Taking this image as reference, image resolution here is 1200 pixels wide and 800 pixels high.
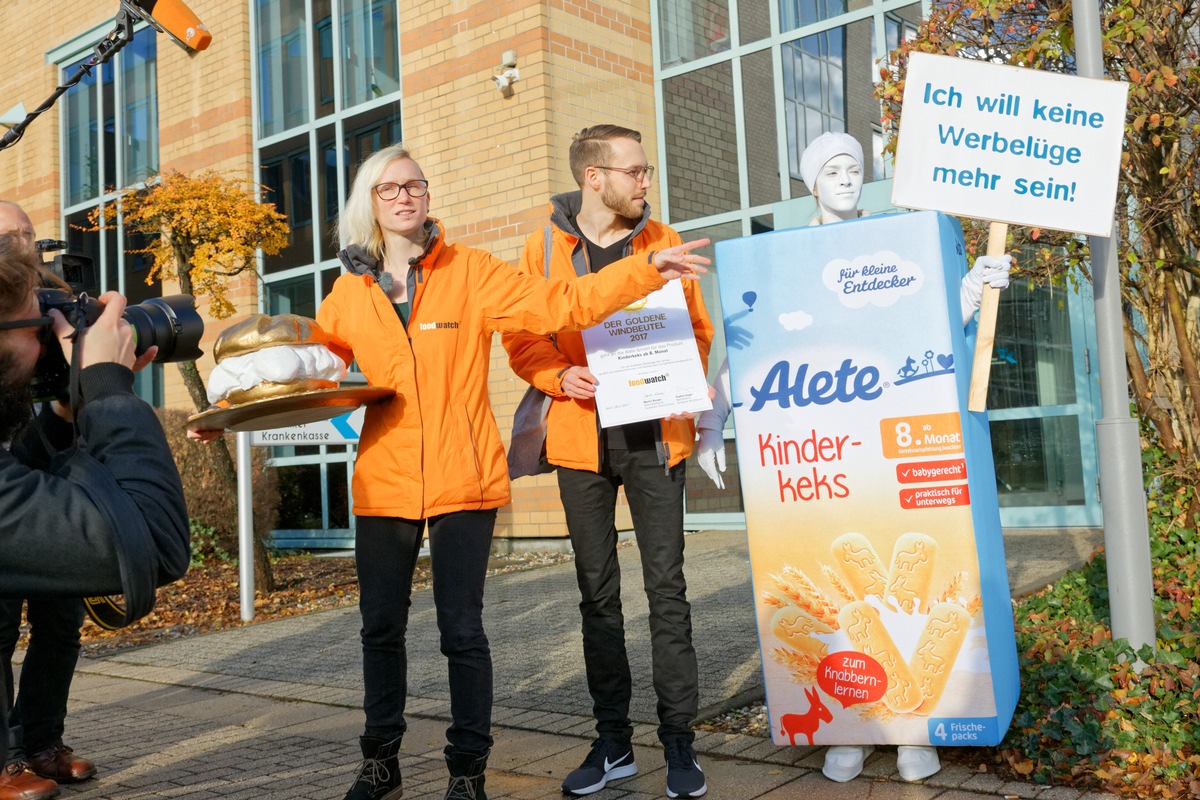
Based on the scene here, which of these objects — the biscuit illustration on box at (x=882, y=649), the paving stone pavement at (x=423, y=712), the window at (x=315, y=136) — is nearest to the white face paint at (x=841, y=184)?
the biscuit illustration on box at (x=882, y=649)

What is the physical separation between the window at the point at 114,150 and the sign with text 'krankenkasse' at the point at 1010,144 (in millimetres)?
13554

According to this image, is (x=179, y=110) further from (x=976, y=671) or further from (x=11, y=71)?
(x=976, y=671)

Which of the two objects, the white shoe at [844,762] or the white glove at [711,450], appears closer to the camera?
the white shoe at [844,762]

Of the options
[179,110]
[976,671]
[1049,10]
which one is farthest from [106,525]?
[179,110]

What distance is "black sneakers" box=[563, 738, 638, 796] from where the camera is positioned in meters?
3.39

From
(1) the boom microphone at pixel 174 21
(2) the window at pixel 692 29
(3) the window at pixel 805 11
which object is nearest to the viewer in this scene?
(1) the boom microphone at pixel 174 21

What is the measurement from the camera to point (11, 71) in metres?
17.5

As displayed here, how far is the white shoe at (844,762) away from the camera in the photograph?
10.9 ft

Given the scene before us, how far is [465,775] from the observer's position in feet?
10.3

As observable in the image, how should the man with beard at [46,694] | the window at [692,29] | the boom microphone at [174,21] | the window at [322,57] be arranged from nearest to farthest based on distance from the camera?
the man with beard at [46,694]
the boom microphone at [174,21]
the window at [692,29]
the window at [322,57]

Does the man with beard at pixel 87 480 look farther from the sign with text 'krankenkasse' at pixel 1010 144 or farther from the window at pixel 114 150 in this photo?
the window at pixel 114 150

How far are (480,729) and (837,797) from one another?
3.48 ft

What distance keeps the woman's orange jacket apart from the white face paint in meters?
0.74

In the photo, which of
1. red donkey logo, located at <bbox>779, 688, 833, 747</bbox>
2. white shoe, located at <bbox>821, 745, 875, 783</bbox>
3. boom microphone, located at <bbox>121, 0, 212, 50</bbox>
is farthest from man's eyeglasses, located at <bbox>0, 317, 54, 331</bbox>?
boom microphone, located at <bbox>121, 0, 212, 50</bbox>
